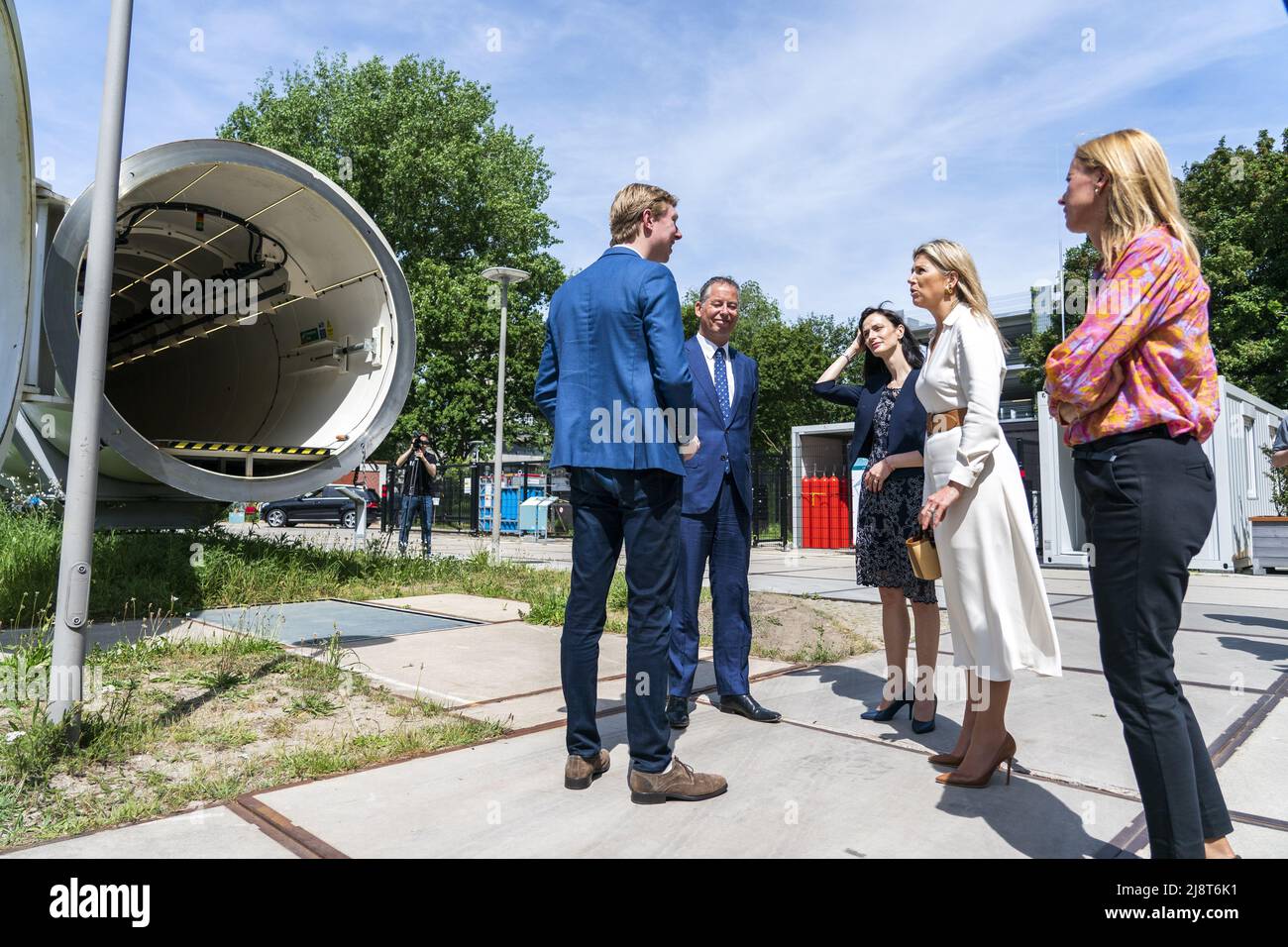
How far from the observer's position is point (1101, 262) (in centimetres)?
219

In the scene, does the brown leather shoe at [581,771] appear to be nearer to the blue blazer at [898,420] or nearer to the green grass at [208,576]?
the blue blazer at [898,420]

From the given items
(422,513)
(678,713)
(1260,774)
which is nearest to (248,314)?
(422,513)

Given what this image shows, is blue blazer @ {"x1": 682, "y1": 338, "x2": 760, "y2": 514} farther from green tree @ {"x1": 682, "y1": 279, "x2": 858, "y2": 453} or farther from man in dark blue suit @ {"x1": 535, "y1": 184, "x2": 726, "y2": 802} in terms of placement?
green tree @ {"x1": 682, "y1": 279, "x2": 858, "y2": 453}

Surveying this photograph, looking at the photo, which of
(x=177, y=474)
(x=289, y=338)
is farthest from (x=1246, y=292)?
(x=177, y=474)

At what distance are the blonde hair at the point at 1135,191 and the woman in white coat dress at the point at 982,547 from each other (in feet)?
2.25

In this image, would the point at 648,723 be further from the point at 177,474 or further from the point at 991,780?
the point at 177,474

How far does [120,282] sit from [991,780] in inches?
381

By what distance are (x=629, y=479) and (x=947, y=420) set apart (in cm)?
112

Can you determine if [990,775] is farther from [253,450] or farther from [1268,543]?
[1268,543]

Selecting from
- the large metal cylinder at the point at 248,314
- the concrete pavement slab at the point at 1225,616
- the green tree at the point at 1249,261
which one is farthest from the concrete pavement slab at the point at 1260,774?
the green tree at the point at 1249,261

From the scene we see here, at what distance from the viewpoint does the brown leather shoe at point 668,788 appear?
101 inches

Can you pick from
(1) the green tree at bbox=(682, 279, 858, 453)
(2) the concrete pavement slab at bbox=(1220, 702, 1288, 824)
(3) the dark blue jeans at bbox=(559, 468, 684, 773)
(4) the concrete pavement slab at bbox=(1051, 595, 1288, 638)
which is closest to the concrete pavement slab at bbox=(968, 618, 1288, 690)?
(4) the concrete pavement slab at bbox=(1051, 595, 1288, 638)

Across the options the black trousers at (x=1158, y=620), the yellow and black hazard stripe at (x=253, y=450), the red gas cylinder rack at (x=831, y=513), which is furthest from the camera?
the red gas cylinder rack at (x=831, y=513)

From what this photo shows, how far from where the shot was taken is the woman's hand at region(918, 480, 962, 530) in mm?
2678
